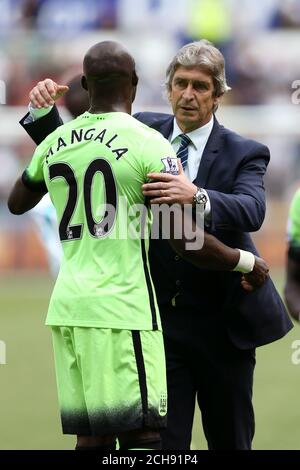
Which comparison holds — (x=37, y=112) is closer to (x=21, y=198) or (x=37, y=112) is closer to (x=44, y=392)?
(x=21, y=198)

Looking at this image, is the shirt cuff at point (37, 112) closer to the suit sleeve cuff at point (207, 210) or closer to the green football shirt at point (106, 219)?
the green football shirt at point (106, 219)

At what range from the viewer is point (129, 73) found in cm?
405

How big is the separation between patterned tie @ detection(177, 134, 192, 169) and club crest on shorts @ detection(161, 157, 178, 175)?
2.18 feet

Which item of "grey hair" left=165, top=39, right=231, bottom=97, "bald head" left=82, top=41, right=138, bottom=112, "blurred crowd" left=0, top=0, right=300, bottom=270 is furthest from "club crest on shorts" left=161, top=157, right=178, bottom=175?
"blurred crowd" left=0, top=0, right=300, bottom=270

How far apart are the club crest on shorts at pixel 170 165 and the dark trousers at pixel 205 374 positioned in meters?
0.88

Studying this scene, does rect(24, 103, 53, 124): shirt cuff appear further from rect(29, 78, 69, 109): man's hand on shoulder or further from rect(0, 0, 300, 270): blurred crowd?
rect(0, 0, 300, 270): blurred crowd

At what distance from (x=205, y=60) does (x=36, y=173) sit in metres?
0.91

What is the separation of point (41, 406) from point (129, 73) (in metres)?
4.64

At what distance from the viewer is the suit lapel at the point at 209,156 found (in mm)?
4562

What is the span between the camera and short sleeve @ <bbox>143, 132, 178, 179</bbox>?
3.93 metres

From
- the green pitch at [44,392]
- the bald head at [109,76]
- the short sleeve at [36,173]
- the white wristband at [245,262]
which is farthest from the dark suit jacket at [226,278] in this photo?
the green pitch at [44,392]

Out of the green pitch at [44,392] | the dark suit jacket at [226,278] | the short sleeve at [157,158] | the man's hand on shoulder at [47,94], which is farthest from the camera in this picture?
the green pitch at [44,392]

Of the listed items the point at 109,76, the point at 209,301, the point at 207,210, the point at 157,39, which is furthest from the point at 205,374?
the point at 157,39
